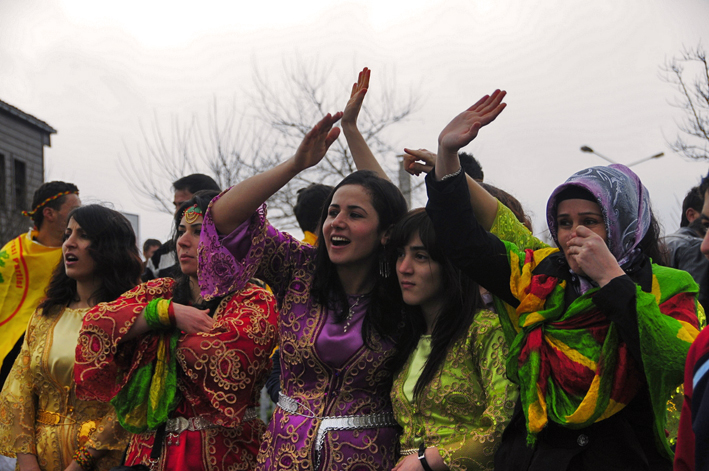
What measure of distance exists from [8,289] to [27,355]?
1130mm

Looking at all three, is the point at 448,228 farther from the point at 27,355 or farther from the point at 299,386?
the point at 27,355

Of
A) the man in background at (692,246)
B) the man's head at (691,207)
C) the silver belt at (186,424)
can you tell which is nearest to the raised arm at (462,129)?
the silver belt at (186,424)

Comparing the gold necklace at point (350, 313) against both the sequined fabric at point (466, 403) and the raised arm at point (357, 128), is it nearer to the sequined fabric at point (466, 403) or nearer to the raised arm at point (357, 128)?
the sequined fabric at point (466, 403)

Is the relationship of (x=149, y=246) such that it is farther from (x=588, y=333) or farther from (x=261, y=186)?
(x=588, y=333)

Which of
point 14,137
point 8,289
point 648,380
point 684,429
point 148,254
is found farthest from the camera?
point 14,137

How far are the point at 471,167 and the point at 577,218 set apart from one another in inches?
73.6

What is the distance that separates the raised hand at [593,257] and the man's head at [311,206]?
2.51 meters

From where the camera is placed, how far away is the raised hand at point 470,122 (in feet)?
7.41

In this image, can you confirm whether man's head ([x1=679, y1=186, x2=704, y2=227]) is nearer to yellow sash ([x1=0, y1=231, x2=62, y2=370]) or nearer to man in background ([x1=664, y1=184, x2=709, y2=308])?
man in background ([x1=664, y1=184, x2=709, y2=308])

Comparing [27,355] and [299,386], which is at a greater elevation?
[27,355]

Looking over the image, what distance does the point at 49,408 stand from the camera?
346cm

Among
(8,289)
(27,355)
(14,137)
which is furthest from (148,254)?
(14,137)

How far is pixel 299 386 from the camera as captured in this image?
266 cm

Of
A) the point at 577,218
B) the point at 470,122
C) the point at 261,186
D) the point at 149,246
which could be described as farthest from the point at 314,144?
the point at 149,246
